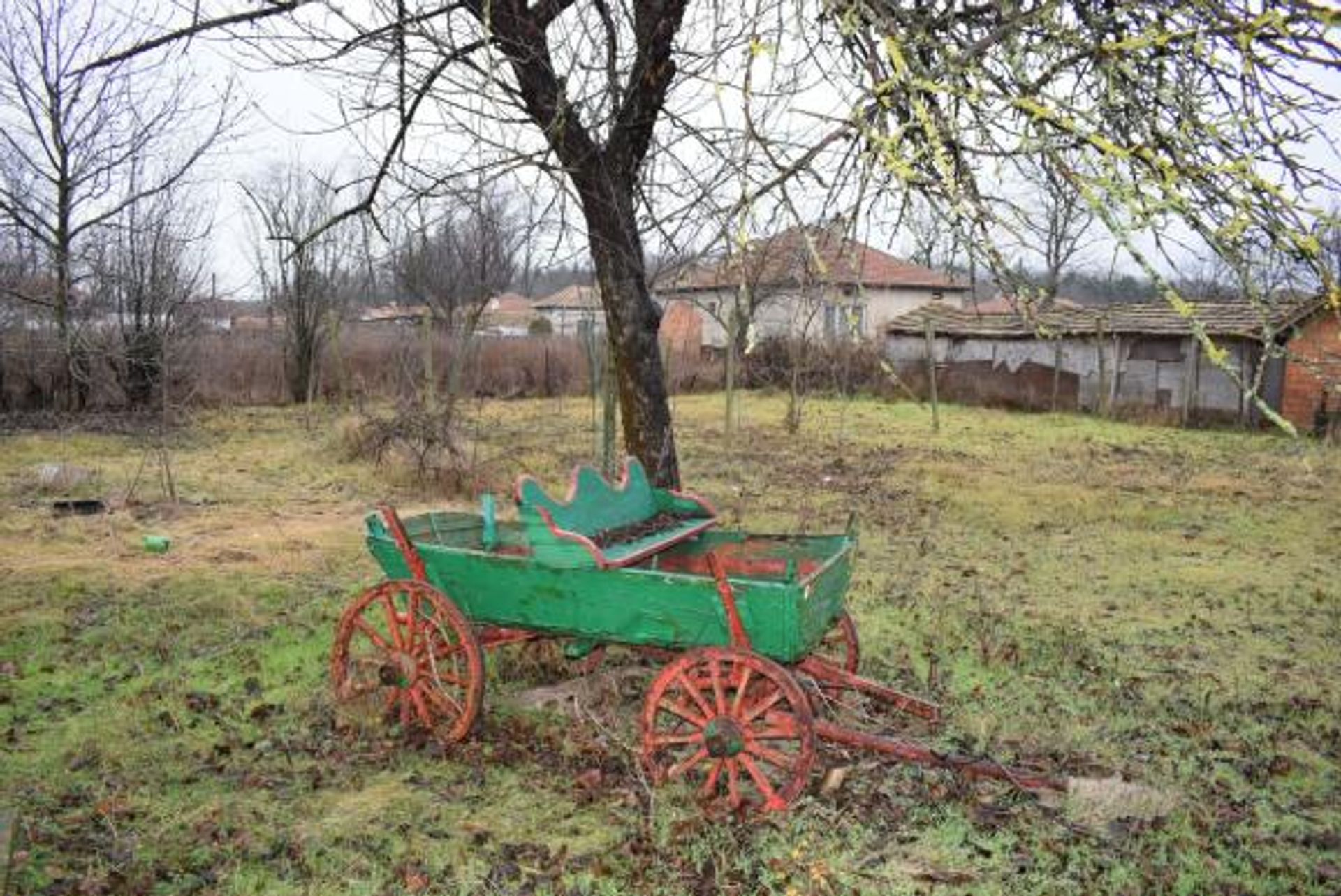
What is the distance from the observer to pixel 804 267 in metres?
3.31

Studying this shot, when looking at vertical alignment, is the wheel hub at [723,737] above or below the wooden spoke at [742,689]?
below

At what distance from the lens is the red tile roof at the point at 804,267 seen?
10.1 feet

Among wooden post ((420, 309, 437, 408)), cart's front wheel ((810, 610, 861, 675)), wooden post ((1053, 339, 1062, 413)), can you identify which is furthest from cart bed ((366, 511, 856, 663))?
wooden post ((1053, 339, 1062, 413))

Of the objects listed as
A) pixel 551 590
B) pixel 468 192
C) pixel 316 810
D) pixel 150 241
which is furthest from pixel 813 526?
pixel 150 241

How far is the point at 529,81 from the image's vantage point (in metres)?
6.41

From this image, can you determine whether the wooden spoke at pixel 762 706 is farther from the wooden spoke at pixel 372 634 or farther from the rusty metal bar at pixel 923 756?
the wooden spoke at pixel 372 634

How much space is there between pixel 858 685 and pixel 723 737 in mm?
745

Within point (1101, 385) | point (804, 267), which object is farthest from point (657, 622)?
point (1101, 385)

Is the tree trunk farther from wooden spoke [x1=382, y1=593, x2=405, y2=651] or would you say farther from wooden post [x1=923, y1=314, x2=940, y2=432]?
wooden post [x1=923, y1=314, x2=940, y2=432]

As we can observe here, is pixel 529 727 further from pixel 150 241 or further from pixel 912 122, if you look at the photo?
pixel 150 241

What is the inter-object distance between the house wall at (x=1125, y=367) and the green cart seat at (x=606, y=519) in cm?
1630

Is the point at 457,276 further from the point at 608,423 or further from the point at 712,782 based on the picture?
the point at 712,782

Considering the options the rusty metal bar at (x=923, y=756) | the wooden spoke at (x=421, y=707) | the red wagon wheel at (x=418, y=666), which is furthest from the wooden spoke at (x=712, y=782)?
the wooden spoke at (x=421, y=707)

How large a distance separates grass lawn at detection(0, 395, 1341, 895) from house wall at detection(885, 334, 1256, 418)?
10.9m
